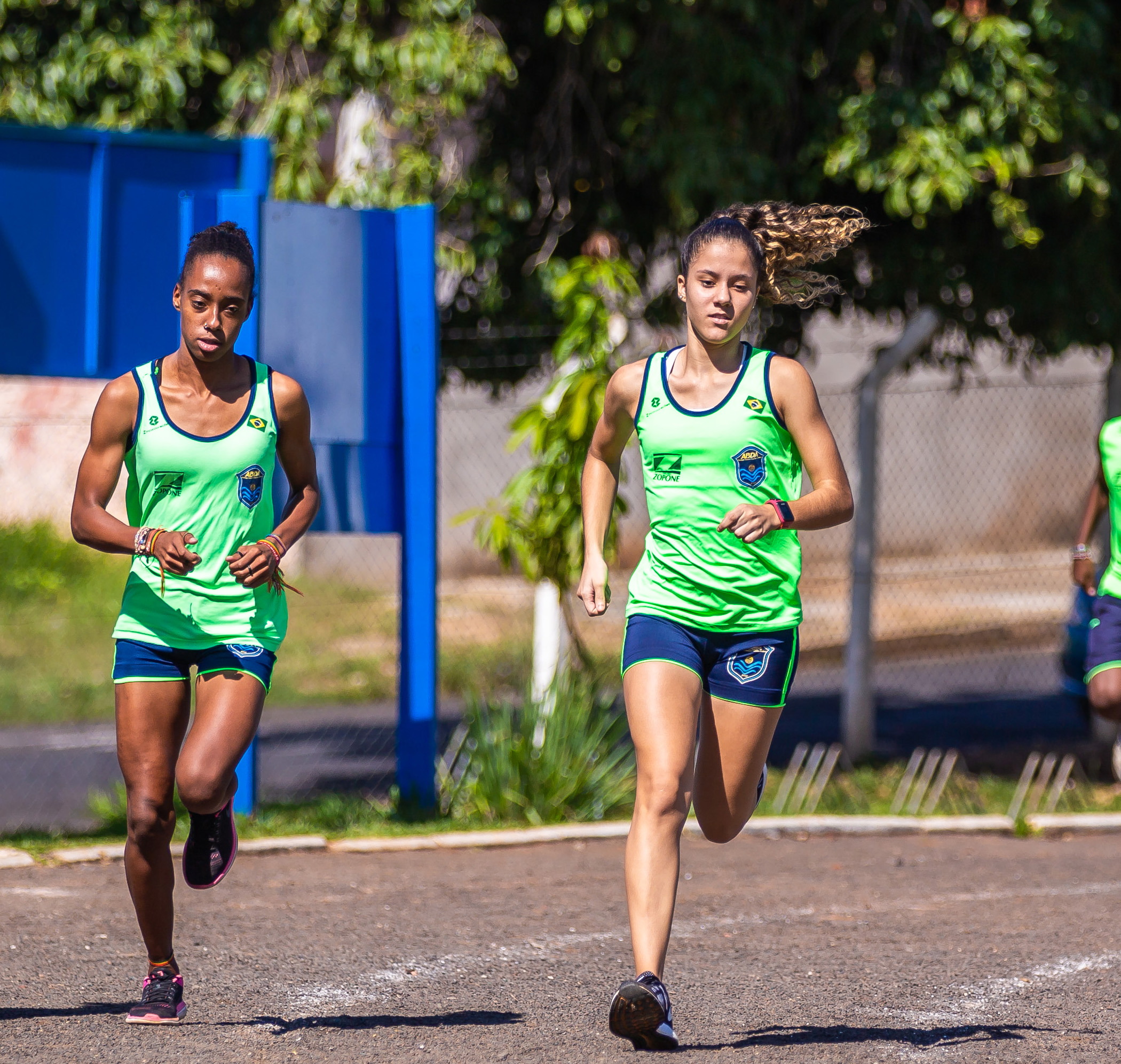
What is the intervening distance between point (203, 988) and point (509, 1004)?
0.93 meters

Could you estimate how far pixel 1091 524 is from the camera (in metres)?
6.53

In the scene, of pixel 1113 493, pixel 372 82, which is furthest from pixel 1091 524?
pixel 372 82

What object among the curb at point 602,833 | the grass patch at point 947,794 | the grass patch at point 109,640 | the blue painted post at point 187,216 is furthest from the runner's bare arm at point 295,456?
the grass patch at point 109,640

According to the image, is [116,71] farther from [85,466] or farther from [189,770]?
[189,770]

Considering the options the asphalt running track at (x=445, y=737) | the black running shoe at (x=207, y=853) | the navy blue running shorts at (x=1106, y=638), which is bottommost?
the asphalt running track at (x=445, y=737)

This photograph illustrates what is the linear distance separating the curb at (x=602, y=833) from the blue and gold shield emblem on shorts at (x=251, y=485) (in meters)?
2.62

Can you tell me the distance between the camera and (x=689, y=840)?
732 cm

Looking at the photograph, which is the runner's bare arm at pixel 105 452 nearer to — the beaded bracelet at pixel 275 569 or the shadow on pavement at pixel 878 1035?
the beaded bracelet at pixel 275 569

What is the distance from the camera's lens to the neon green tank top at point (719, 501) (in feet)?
13.3

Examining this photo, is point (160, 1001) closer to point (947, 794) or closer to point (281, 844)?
point (281, 844)

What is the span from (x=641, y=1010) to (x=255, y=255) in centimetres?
441

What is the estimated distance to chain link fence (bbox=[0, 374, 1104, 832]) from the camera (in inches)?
421

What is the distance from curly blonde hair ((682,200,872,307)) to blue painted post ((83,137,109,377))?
3.83 meters

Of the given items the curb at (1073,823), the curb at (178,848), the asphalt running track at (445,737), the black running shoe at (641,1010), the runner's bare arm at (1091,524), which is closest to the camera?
the black running shoe at (641,1010)
